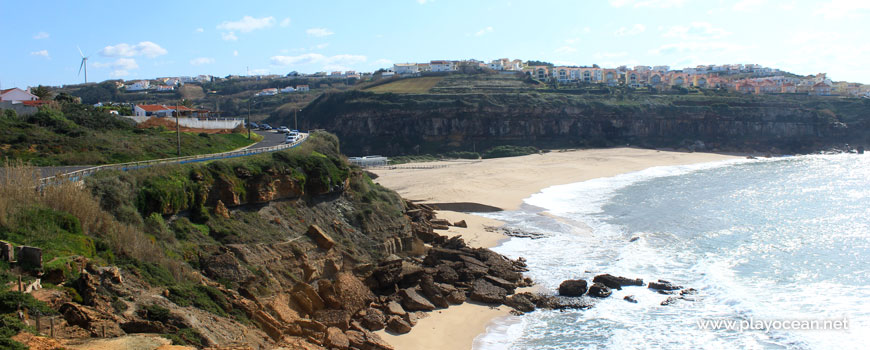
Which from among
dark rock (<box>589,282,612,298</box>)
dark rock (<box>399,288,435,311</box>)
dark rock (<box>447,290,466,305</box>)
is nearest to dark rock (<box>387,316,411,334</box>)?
dark rock (<box>399,288,435,311</box>)

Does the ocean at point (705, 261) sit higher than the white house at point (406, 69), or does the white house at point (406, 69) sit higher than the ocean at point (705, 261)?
the white house at point (406, 69)

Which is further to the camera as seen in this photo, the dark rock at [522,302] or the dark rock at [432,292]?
Answer: the dark rock at [522,302]

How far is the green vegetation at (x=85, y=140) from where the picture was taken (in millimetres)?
24391

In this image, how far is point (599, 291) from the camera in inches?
865

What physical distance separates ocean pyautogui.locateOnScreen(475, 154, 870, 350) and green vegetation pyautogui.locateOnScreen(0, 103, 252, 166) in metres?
15.7

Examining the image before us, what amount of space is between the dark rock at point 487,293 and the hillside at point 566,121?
58.8 metres

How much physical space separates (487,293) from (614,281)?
16.0 feet

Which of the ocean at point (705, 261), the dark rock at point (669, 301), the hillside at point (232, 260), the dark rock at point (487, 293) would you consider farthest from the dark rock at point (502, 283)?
the dark rock at point (669, 301)

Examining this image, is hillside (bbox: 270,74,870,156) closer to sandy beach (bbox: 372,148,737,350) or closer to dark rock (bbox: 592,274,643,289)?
sandy beach (bbox: 372,148,737,350)

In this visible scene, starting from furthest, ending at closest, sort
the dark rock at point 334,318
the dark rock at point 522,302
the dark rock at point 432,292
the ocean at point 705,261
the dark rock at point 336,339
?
the dark rock at point 522,302 → the dark rock at point 432,292 → the ocean at point 705,261 → the dark rock at point 334,318 → the dark rock at point 336,339

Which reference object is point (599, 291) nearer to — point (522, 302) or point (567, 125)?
point (522, 302)

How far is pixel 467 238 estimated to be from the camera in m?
30.4

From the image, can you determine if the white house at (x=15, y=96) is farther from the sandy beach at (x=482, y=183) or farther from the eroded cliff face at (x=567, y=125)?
the eroded cliff face at (x=567, y=125)

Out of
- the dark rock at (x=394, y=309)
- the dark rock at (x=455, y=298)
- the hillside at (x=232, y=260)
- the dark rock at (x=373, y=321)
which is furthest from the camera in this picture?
the dark rock at (x=455, y=298)
